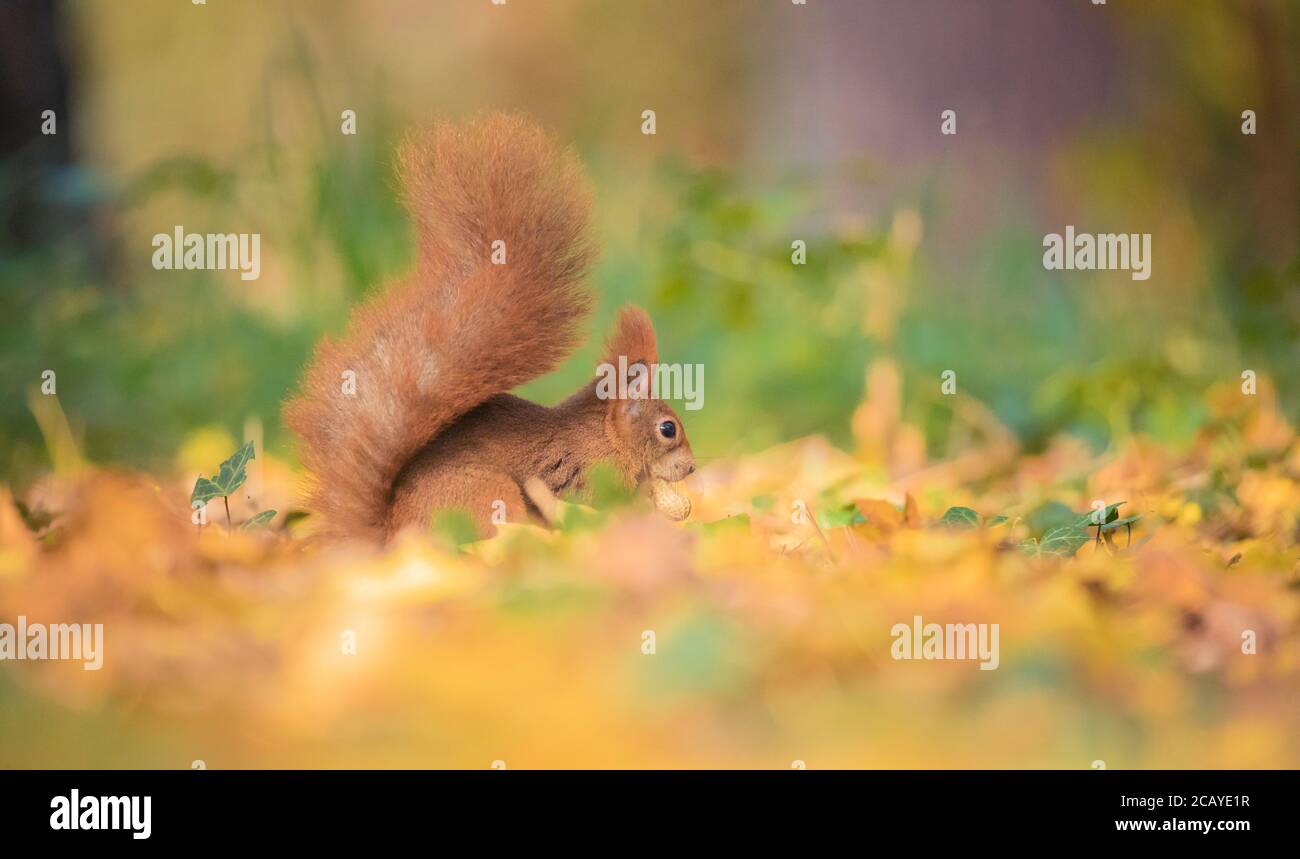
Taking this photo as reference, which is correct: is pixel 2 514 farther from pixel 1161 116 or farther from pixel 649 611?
pixel 1161 116

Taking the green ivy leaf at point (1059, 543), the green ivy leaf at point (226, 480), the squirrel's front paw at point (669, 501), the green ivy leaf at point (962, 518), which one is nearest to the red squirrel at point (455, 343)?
the green ivy leaf at point (226, 480)

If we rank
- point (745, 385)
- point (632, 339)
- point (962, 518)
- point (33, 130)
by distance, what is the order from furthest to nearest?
point (33, 130) → point (745, 385) → point (632, 339) → point (962, 518)

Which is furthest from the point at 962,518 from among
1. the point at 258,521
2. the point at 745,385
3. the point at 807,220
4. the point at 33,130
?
the point at 33,130

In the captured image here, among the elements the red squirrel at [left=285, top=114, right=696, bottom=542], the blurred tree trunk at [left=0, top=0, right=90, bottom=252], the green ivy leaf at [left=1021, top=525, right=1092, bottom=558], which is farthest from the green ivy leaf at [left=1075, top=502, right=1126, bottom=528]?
the blurred tree trunk at [left=0, top=0, right=90, bottom=252]

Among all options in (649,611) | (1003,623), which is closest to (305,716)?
(649,611)

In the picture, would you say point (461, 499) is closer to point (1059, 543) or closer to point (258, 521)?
point (258, 521)

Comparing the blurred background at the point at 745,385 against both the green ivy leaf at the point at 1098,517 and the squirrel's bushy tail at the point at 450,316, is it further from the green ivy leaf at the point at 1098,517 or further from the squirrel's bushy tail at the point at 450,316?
the squirrel's bushy tail at the point at 450,316
